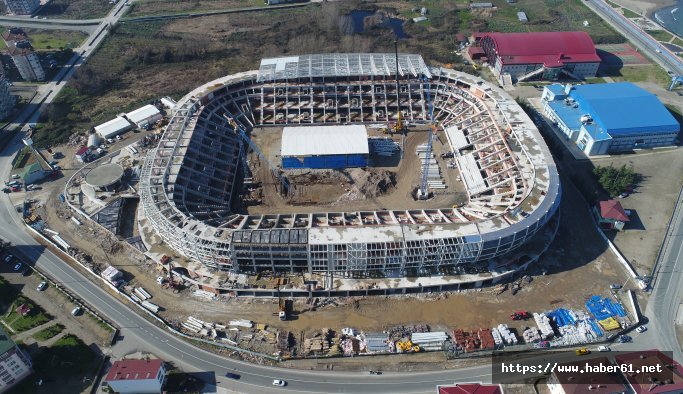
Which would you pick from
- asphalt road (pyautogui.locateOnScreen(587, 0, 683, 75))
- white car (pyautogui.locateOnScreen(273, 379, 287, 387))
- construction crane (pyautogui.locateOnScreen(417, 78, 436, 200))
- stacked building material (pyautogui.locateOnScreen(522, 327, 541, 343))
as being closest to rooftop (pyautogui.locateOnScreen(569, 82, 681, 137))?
construction crane (pyautogui.locateOnScreen(417, 78, 436, 200))

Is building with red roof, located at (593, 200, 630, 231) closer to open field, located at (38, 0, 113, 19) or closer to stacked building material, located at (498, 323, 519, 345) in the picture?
stacked building material, located at (498, 323, 519, 345)

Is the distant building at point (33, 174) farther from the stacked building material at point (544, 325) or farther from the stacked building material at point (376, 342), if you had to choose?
the stacked building material at point (544, 325)

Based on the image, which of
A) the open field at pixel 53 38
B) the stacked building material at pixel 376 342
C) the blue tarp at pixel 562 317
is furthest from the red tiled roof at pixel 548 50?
the open field at pixel 53 38

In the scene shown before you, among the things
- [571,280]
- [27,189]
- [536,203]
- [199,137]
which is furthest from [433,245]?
[27,189]

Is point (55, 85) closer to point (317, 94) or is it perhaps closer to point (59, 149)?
point (59, 149)

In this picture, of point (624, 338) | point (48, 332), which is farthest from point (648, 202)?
point (48, 332)

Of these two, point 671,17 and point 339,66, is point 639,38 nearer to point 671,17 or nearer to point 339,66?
point 671,17
